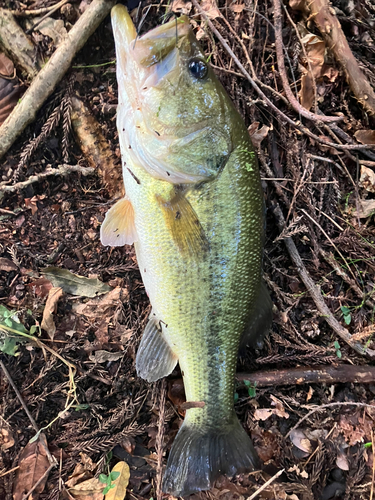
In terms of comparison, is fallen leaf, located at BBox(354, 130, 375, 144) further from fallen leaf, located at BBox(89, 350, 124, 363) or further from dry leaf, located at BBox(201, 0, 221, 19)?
fallen leaf, located at BBox(89, 350, 124, 363)

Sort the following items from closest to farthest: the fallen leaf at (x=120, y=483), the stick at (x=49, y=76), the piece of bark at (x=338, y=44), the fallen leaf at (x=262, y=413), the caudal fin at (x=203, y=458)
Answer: the caudal fin at (x=203, y=458) → the fallen leaf at (x=120, y=483) → the stick at (x=49, y=76) → the fallen leaf at (x=262, y=413) → the piece of bark at (x=338, y=44)

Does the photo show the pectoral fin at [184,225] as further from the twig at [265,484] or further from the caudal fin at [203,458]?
the twig at [265,484]

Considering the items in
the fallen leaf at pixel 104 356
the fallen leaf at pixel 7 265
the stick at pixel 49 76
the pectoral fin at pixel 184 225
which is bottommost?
the fallen leaf at pixel 104 356

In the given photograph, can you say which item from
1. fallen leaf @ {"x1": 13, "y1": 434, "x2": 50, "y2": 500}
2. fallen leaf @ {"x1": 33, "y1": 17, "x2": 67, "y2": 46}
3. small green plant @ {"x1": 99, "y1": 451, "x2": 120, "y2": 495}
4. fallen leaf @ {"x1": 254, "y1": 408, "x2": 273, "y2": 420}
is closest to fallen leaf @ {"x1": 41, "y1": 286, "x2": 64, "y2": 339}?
fallen leaf @ {"x1": 13, "y1": 434, "x2": 50, "y2": 500}

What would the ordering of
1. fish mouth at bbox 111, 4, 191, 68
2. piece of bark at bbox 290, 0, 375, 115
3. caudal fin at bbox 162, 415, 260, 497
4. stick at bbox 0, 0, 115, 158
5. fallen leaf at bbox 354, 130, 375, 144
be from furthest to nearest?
fallen leaf at bbox 354, 130, 375, 144 < piece of bark at bbox 290, 0, 375, 115 < stick at bbox 0, 0, 115, 158 < caudal fin at bbox 162, 415, 260, 497 < fish mouth at bbox 111, 4, 191, 68

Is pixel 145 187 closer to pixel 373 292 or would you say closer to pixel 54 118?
pixel 54 118

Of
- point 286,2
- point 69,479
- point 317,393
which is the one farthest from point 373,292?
point 69,479

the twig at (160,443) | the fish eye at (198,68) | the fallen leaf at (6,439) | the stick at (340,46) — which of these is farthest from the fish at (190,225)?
the stick at (340,46)
